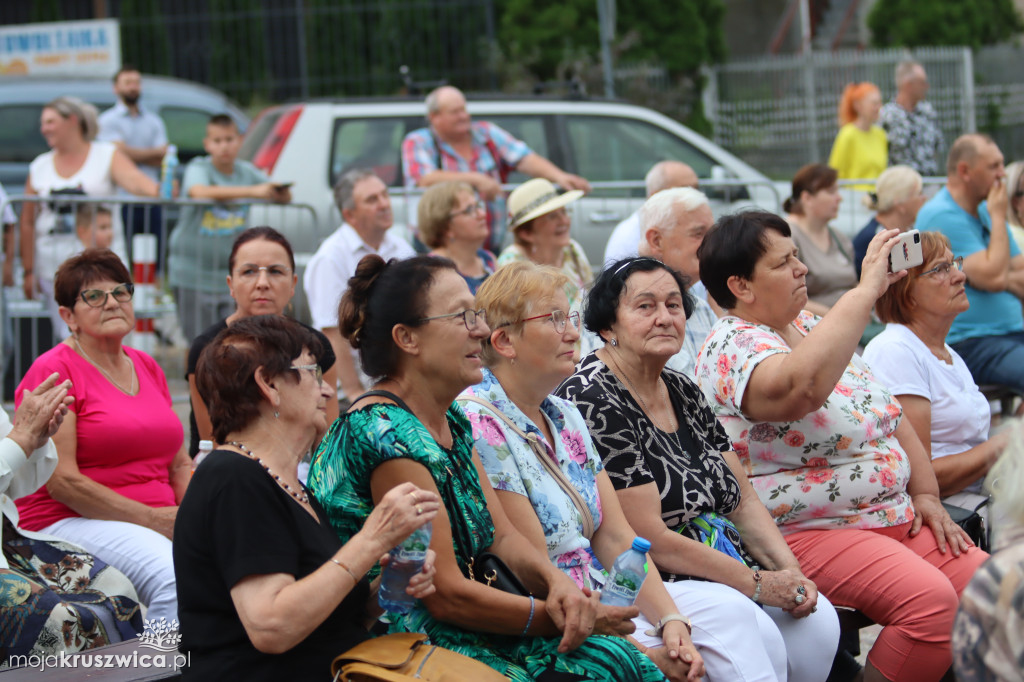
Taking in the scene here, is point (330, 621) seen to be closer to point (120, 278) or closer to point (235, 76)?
point (120, 278)

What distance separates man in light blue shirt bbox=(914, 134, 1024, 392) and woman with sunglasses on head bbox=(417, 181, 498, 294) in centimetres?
255

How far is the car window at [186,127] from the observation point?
12.6 meters

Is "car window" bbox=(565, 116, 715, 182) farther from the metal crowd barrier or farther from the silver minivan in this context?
the metal crowd barrier

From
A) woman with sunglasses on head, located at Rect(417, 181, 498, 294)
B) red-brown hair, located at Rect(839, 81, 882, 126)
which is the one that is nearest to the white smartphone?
woman with sunglasses on head, located at Rect(417, 181, 498, 294)

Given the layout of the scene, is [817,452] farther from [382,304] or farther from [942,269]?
[382,304]

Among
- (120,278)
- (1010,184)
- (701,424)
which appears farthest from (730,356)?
(1010,184)

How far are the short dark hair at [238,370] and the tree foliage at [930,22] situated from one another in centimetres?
1957

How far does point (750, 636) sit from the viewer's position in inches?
132

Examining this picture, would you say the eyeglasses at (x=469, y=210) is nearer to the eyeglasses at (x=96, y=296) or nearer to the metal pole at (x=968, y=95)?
the eyeglasses at (x=96, y=296)

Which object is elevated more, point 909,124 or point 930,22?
point 930,22

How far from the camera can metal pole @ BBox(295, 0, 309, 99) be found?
16531mm

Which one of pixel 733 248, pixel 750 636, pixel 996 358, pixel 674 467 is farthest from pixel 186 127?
pixel 750 636

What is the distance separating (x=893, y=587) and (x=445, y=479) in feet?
5.36

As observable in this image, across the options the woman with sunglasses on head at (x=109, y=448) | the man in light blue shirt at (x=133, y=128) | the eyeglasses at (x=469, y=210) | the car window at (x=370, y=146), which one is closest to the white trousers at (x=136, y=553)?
the woman with sunglasses on head at (x=109, y=448)
